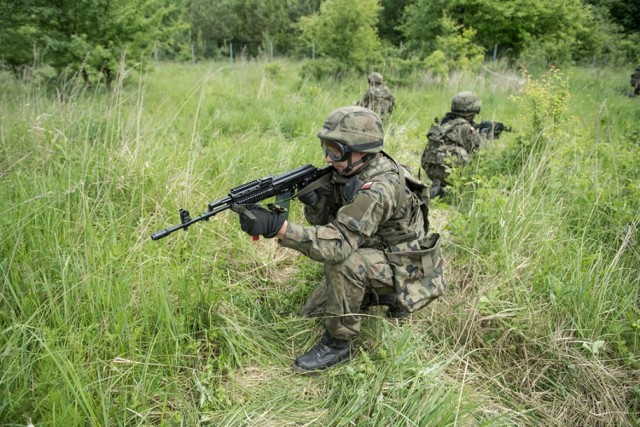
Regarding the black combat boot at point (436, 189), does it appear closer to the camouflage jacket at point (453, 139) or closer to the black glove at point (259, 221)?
the camouflage jacket at point (453, 139)

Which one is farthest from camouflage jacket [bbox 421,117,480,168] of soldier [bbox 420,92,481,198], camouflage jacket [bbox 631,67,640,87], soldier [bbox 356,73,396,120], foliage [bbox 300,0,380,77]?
camouflage jacket [bbox 631,67,640,87]

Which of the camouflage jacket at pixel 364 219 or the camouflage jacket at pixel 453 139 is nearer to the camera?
the camouflage jacket at pixel 364 219

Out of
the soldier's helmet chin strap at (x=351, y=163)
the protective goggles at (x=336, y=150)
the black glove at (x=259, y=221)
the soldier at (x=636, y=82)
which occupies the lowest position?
the soldier at (x=636, y=82)

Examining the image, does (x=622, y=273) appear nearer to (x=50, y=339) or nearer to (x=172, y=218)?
(x=172, y=218)

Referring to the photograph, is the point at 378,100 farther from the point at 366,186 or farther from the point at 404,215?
the point at 366,186

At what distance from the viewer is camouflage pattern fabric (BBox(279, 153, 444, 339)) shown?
87.7 inches

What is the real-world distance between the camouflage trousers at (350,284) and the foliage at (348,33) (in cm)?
873

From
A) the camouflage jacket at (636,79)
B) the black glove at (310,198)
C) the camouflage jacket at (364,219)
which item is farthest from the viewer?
the camouflage jacket at (636,79)

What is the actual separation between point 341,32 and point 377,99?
4.59 m

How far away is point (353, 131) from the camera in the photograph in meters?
2.33

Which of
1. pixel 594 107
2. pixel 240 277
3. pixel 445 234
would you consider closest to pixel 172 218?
pixel 240 277

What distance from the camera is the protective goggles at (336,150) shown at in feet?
7.69

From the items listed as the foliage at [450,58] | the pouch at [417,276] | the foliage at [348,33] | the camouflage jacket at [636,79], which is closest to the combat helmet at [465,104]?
the pouch at [417,276]

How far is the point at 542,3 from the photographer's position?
16.4m
